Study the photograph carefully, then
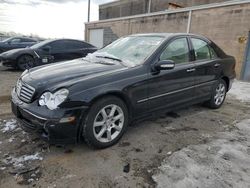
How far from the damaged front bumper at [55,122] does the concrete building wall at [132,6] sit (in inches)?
661

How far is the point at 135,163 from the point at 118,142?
561 mm

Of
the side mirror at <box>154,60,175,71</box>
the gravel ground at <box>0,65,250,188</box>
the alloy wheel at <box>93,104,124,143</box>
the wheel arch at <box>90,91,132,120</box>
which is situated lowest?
the gravel ground at <box>0,65,250,188</box>

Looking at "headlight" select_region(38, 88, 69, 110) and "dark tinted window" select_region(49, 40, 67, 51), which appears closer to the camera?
"headlight" select_region(38, 88, 69, 110)

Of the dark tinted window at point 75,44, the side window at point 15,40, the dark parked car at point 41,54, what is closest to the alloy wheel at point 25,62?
the dark parked car at point 41,54

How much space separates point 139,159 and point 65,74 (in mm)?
1437

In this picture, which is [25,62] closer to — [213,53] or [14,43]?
[14,43]

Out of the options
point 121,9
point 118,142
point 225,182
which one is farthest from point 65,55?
point 121,9

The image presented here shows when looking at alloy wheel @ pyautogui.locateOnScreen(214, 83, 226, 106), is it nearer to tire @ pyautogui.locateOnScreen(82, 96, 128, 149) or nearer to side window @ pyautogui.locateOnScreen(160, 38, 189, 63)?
side window @ pyautogui.locateOnScreen(160, 38, 189, 63)

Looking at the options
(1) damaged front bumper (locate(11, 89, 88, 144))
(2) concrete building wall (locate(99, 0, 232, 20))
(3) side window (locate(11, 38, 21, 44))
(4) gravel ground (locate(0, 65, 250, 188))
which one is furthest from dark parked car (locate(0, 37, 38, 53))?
(2) concrete building wall (locate(99, 0, 232, 20))

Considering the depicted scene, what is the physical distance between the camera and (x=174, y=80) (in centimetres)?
384

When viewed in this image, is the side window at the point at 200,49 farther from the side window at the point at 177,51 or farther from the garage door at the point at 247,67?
the garage door at the point at 247,67

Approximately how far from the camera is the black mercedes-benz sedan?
275 centimetres

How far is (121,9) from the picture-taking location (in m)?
26.7

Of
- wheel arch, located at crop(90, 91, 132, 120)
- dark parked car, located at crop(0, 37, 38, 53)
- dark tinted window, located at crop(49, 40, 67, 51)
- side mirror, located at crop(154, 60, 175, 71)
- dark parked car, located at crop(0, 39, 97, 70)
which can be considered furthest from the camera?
dark parked car, located at crop(0, 37, 38, 53)
